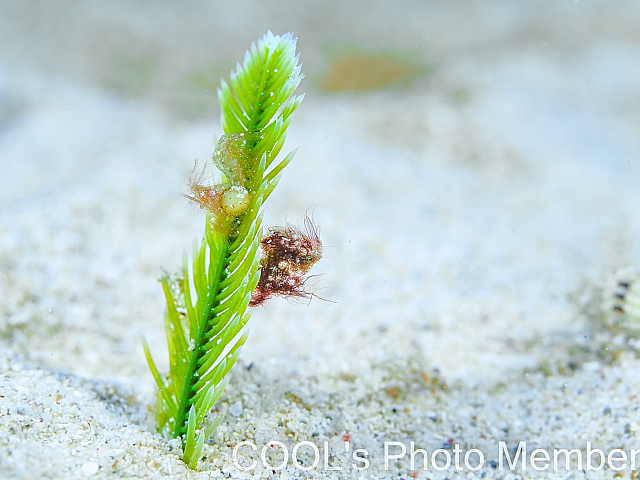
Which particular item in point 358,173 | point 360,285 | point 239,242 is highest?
point 358,173

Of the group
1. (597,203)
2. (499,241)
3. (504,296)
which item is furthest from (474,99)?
(504,296)

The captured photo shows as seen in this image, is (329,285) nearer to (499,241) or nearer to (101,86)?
A: (499,241)

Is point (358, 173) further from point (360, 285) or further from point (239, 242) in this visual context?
point (239, 242)

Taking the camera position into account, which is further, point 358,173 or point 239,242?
point 358,173

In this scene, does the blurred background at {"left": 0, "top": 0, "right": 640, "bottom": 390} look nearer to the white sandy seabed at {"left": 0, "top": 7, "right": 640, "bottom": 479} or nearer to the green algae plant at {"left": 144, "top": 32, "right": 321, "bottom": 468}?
the white sandy seabed at {"left": 0, "top": 7, "right": 640, "bottom": 479}

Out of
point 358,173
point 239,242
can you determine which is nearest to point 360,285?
Answer: point 358,173

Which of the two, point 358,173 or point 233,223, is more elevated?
point 358,173

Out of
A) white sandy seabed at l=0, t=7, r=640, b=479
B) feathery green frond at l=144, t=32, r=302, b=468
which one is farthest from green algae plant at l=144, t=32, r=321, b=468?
→ white sandy seabed at l=0, t=7, r=640, b=479
